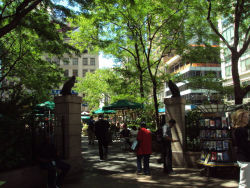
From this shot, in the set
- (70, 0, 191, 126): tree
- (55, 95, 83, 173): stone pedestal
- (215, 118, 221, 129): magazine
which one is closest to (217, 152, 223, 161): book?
(215, 118, 221, 129): magazine

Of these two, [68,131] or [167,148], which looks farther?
[167,148]

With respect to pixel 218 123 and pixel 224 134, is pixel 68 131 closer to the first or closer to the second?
pixel 218 123

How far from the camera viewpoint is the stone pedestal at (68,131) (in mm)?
8148

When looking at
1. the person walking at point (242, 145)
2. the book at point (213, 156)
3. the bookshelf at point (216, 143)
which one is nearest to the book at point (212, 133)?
the bookshelf at point (216, 143)

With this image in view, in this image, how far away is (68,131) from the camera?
8188mm

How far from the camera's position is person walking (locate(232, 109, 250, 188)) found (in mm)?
4379

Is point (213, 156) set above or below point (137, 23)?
below

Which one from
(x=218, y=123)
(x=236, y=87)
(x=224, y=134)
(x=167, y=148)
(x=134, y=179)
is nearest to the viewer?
(x=134, y=179)

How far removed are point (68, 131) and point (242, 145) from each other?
17.8 ft

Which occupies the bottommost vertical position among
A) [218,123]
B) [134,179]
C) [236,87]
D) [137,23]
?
[134,179]

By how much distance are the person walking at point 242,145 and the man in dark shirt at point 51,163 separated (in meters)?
4.22

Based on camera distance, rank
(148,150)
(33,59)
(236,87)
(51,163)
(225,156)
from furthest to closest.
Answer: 1. (33,59)
2. (236,87)
3. (148,150)
4. (225,156)
5. (51,163)

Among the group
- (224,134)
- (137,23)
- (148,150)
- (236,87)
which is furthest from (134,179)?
(137,23)

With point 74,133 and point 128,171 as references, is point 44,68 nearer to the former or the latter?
point 74,133
